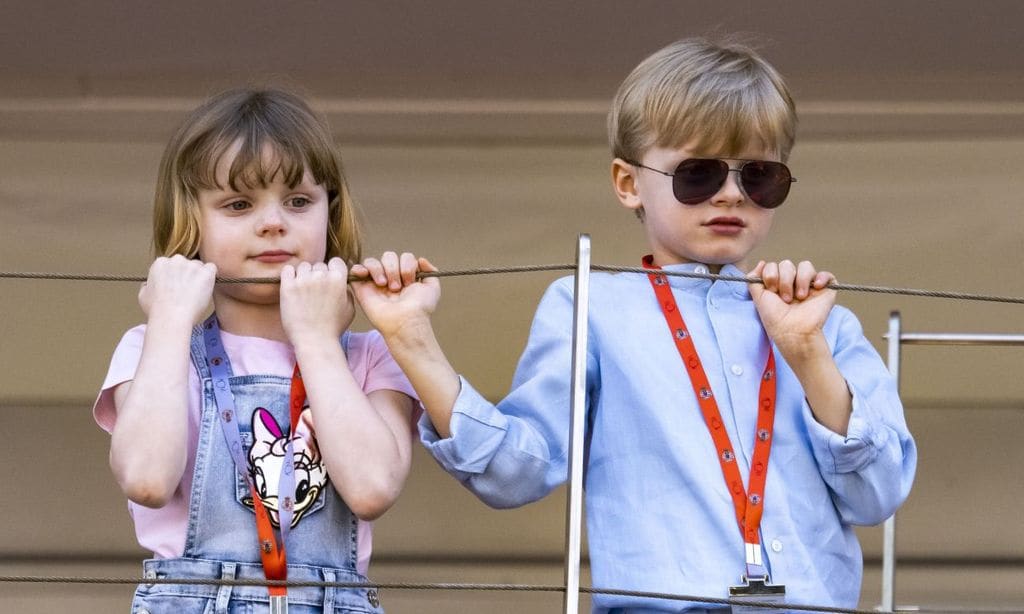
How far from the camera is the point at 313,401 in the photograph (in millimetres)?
1769

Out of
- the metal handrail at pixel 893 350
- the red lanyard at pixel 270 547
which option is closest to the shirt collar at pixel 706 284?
the red lanyard at pixel 270 547

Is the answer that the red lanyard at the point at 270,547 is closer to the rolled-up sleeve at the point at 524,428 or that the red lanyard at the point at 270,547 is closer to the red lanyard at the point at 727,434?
the rolled-up sleeve at the point at 524,428

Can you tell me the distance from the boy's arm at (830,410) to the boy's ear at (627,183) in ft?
0.73

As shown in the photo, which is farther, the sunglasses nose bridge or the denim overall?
the sunglasses nose bridge

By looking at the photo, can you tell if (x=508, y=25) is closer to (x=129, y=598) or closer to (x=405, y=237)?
(x=405, y=237)

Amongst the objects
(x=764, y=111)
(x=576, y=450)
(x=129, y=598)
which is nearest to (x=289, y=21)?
(x=129, y=598)

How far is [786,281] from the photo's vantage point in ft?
5.84

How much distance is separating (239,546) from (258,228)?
33cm

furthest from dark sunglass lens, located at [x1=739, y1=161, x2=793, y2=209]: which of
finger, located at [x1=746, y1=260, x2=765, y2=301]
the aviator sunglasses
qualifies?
finger, located at [x1=746, y1=260, x2=765, y2=301]

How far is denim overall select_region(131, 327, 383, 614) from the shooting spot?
177 cm

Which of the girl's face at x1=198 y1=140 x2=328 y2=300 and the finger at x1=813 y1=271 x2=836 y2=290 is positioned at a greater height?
the girl's face at x1=198 y1=140 x2=328 y2=300

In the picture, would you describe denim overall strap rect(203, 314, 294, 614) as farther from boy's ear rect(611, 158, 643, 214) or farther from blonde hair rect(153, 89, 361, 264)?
boy's ear rect(611, 158, 643, 214)

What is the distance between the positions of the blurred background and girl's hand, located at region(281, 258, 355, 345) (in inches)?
52.5

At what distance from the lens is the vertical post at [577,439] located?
1612 millimetres
